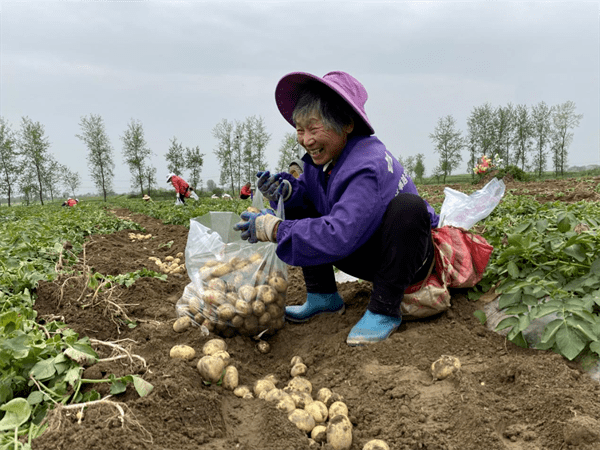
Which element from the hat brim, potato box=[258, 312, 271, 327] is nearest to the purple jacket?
the hat brim

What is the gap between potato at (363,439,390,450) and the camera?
1.51 metres

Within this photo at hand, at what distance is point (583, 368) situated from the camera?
1.91 meters

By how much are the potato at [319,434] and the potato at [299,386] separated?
252mm

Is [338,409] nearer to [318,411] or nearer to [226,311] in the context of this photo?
[318,411]

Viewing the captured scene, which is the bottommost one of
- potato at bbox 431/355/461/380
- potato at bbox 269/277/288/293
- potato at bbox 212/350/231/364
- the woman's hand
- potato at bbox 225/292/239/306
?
potato at bbox 431/355/461/380

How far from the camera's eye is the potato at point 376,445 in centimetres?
151

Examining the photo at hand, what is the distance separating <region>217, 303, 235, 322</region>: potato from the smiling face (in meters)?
1.02

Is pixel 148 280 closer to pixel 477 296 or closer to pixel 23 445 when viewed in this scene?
pixel 23 445

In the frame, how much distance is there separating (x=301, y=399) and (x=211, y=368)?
1.45 feet

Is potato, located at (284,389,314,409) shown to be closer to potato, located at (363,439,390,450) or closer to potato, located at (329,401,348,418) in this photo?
potato, located at (329,401,348,418)

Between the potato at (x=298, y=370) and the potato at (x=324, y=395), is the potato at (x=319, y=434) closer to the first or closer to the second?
the potato at (x=324, y=395)

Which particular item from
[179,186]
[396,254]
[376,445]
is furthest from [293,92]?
[179,186]

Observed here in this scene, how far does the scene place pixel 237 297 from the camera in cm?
255

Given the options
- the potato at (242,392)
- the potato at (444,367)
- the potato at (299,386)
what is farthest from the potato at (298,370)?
the potato at (444,367)
